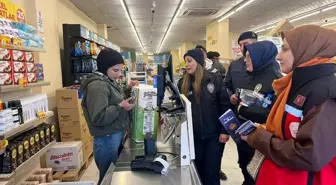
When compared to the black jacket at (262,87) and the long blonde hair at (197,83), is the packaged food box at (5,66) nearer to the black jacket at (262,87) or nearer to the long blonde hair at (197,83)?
the long blonde hair at (197,83)

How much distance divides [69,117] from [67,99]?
0.30m

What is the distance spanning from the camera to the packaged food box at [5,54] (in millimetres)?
2125

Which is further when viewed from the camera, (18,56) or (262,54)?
(18,56)

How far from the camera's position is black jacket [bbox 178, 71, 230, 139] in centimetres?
229

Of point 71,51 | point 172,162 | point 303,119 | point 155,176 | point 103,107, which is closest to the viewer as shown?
point 303,119

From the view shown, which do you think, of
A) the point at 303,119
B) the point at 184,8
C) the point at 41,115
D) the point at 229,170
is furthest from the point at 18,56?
the point at 184,8

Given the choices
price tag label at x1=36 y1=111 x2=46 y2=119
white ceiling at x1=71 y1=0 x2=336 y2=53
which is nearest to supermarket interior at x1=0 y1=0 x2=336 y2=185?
price tag label at x1=36 y1=111 x2=46 y2=119

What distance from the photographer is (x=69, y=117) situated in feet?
13.9

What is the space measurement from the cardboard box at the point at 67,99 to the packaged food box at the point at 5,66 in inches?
76.8

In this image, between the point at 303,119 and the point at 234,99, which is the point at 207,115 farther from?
the point at 303,119

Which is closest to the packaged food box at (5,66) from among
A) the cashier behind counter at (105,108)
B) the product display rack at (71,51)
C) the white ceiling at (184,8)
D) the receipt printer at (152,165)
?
the cashier behind counter at (105,108)

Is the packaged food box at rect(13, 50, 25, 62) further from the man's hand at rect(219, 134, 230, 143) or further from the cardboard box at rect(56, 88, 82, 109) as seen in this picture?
the man's hand at rect(219, 134, 230, 143)

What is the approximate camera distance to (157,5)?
6.67 m

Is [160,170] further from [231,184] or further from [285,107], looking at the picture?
[231,184]
